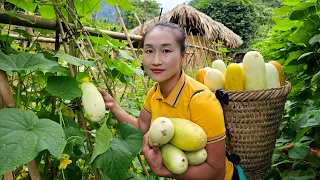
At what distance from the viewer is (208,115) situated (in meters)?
1.44

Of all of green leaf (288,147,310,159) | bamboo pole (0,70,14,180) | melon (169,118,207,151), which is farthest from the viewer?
green leaf (288,147,310,159)

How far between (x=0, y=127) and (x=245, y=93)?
1.08 metres

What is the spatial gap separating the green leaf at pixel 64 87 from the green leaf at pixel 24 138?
0.19 metres

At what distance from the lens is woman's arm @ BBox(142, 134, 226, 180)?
1360mm

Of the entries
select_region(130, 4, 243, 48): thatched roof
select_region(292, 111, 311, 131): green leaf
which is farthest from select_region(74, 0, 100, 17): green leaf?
select_region(130, 4, 243, 48): thatched roof

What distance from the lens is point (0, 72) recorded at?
3.37 feet

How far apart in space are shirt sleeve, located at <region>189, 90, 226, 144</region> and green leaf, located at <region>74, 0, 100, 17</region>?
0.63m

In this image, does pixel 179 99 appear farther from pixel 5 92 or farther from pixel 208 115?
pixel 5 92

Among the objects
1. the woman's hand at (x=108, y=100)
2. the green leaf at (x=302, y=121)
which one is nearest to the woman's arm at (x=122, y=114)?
the woman's hand at (x=108, y=100)

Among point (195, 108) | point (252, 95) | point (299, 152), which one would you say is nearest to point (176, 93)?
point (195, 108)

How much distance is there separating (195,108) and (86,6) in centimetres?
70

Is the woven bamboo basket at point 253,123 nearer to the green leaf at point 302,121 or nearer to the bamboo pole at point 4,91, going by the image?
the green leaf at point 302,121

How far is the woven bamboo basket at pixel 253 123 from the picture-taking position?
1608mm

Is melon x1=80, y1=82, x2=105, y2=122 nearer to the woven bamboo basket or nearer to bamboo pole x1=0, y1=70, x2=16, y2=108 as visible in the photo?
bamboo pole x1=0, y1=70, x2=16, y2=108
